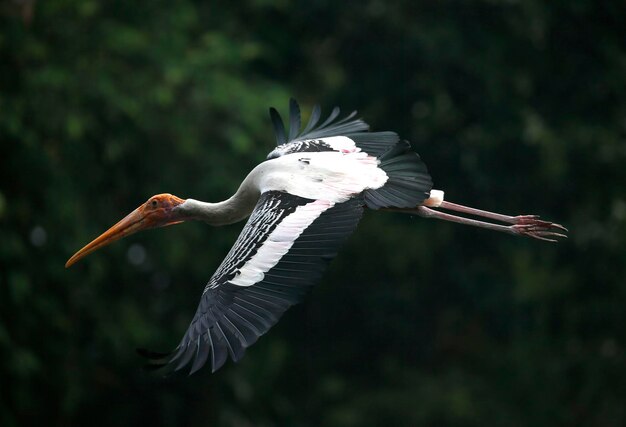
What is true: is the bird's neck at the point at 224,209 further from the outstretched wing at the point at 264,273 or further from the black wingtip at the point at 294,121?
the black wingtip at the point at 294,121

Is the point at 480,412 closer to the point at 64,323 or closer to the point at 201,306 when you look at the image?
the point at 64,323

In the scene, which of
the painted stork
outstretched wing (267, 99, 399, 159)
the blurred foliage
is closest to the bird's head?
the painted stork

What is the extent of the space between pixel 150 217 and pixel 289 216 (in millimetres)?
1378

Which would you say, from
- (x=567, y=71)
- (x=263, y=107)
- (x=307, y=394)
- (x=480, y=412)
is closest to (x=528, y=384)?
(x=480, y=412)

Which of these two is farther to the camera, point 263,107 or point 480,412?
point 480,412

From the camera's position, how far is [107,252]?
42.0 feet

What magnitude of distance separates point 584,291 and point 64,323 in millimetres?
6097

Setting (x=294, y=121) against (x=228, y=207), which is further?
(x=294, y=121)

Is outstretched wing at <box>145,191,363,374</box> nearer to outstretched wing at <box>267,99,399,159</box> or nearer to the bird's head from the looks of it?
outstretched wing at <box>267,99,399,159</box>

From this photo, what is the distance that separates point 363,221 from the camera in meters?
14.9

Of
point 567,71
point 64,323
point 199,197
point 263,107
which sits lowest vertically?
point 64,323

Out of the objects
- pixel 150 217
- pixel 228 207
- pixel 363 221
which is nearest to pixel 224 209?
pixel 228 207

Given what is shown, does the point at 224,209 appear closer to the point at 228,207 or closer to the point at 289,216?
the point at 228,207

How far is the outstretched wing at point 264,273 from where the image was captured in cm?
566
